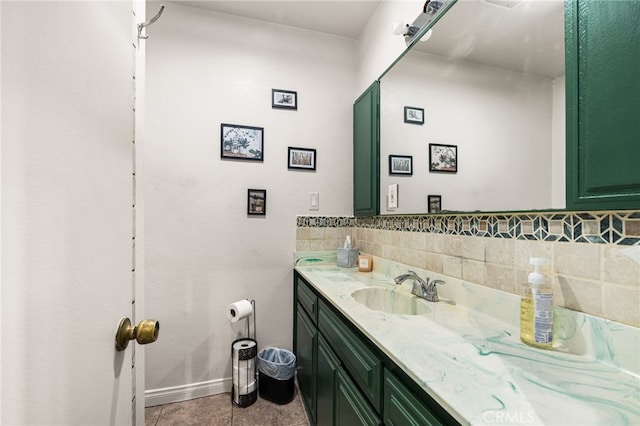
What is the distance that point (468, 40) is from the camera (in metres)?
1.18

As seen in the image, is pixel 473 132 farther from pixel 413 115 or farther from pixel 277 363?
pixel 277 363

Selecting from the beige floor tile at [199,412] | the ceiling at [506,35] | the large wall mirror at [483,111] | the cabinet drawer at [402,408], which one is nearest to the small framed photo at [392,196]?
the large wall mirror at [483,111]

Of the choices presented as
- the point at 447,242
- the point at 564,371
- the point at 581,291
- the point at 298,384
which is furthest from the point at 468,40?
the point at 298,384

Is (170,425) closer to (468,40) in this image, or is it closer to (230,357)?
(230,357)

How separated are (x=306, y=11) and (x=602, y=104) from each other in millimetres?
1900

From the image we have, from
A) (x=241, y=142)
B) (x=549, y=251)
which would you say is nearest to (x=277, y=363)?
(x=241, y=142)

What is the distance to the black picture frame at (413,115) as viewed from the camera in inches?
58.1

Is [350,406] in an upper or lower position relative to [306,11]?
lower

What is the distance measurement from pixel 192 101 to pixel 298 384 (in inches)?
82.8

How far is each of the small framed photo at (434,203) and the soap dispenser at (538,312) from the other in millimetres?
554

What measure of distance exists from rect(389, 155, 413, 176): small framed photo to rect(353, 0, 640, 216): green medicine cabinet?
2.79 feet

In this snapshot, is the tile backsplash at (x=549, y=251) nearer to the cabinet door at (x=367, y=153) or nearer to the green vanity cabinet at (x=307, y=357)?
the cabinet door at (x=367, y=153)

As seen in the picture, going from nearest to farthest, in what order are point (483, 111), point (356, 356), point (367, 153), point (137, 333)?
1. point (137, 333)
2. point (356, 356)
3. point (483, 111)
4. point (367, 153)

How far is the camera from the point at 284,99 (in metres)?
2.10
